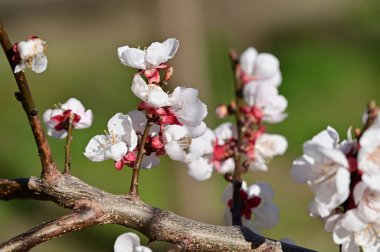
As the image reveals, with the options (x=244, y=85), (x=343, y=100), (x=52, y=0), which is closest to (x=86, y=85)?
(x=52, y=0)

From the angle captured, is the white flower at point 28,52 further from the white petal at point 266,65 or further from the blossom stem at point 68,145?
the white petal at point 266,65

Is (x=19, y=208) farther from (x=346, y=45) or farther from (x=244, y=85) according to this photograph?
(x=346, y=45)

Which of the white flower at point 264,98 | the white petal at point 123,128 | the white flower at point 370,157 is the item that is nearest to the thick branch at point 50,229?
the white petal at point 123,128

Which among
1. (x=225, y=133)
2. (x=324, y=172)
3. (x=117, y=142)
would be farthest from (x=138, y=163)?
(x=225, y=133)

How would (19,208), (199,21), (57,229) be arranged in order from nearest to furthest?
1. (57,229)
2. (199,21)
3. (19,208)

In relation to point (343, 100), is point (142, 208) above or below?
above

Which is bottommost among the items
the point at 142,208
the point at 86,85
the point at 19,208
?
the point at 19,208

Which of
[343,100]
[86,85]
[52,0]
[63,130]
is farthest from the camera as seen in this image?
[52,0]

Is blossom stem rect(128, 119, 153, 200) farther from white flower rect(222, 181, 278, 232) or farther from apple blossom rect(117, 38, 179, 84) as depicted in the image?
white flower rect(222, 181, 278, 232)
